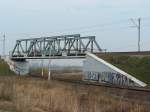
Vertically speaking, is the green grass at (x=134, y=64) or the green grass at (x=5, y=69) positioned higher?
the green grass at (x=134, y=64)

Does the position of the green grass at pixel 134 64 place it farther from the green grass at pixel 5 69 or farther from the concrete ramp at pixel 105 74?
the green grass at pixel 5 69

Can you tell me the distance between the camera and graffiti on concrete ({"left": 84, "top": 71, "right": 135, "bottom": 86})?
168 feet

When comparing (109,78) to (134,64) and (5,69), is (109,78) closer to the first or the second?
(134,64)

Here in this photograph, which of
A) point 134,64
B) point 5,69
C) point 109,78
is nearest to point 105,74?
point 109,78

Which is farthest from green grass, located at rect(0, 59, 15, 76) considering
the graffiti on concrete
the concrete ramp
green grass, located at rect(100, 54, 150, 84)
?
green grass, located at rect(100, 54, 150, 84)

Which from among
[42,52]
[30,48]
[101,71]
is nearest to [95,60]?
[101,71]

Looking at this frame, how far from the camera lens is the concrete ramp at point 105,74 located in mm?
50594

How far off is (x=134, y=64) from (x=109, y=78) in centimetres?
510

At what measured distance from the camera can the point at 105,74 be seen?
185 ft

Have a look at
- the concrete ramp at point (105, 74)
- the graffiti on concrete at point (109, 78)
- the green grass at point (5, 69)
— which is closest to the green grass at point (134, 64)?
the concrete ramp at point (105, 74)

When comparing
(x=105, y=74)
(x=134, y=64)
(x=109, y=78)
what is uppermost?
(x=134, y=64)

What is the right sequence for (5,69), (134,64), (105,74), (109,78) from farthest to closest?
(5,69) → (134,64) → (105,74) → (109,78)

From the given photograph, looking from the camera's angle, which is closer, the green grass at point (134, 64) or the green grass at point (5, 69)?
the green grass at point (134, 64)

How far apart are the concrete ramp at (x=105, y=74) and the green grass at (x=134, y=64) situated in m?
1.07
